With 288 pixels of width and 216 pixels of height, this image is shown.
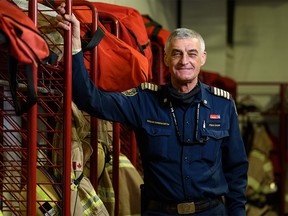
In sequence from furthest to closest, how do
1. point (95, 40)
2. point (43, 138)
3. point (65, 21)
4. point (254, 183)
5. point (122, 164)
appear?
point (254, 183), point (122, 164), point (95, 40), point (43, 138), point (65, 21)

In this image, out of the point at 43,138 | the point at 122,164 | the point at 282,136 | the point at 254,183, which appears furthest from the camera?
the point at 282,136

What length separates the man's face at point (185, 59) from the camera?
2.96m

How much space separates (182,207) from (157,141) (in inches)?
12.5

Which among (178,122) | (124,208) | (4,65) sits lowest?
(124,208)

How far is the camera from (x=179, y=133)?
2.97 metres

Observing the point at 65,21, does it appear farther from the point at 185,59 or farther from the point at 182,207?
the point at 182,207

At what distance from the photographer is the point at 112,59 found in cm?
285

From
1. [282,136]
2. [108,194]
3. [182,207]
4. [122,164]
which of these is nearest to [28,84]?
[182,207]

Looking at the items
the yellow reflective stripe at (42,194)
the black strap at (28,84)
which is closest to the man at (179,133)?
the yellow reflective stripe at (42,194)

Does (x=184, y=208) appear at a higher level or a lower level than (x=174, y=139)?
lower

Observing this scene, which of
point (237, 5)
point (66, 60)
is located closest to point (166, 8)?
point (237, 5)

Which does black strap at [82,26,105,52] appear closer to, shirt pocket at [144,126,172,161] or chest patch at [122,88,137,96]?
chest patch at [122,88,137,96]

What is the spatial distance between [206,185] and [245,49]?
5.69m

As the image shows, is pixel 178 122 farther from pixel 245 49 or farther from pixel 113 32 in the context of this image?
pixel 245 49
